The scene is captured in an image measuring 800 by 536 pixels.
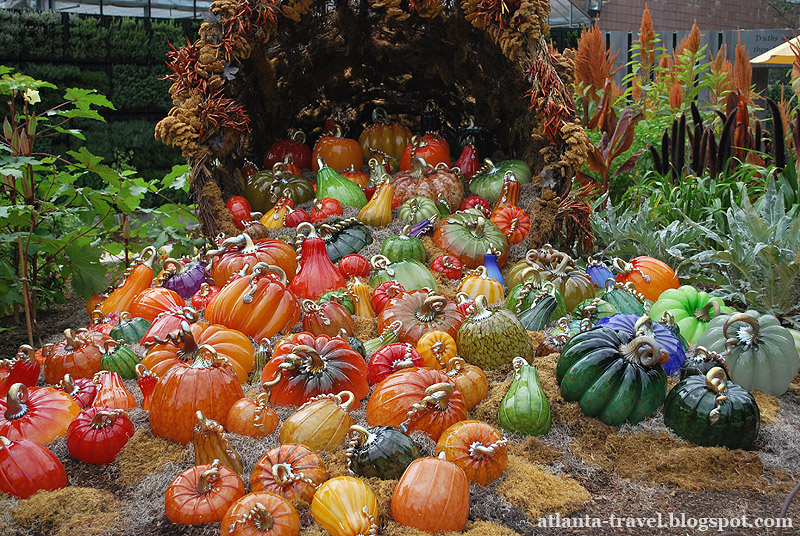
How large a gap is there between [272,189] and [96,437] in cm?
250

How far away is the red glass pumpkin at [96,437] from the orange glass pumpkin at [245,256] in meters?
1.30

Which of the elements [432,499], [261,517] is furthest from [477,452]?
[261,517]

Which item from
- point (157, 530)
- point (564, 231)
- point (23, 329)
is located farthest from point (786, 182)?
point (23, 329)

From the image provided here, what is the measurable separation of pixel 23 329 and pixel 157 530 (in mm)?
3116

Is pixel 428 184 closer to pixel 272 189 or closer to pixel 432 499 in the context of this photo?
pixel 272 189

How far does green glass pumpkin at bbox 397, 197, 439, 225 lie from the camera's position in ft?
13.1

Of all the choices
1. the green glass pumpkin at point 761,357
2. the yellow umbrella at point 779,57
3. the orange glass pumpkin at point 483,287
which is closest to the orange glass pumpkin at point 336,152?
the orange glass pumpkin at point 483,287

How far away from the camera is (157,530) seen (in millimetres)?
1748

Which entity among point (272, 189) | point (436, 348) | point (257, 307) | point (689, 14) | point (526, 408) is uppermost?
point (689, 14)

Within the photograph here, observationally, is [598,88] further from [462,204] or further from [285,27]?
[285,27]

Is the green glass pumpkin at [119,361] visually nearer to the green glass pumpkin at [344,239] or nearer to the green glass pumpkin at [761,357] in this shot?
the green glass pumpkin at [344,239]

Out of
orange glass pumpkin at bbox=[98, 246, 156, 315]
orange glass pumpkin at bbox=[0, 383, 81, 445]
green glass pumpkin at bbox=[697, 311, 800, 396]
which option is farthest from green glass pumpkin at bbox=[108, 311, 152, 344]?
green glass pumpkin at bbox=[697, 311, 800, 396]

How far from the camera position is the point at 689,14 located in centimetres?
1570

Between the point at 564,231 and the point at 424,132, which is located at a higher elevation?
the point at 424,132
